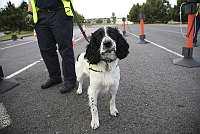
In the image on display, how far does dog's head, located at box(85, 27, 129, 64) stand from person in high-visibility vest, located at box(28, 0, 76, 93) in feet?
4.38

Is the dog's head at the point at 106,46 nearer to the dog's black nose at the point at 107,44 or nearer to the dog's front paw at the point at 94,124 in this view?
the dog's black nose at the point at 107,44

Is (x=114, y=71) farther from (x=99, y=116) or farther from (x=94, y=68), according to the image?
(x=99, y=116)

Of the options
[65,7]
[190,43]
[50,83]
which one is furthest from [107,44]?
[190,43]

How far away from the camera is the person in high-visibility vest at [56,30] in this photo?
474cm

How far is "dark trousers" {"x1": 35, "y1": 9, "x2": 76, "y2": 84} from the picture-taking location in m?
4.75

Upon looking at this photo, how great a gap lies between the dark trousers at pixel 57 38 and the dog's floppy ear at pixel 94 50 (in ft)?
4.41

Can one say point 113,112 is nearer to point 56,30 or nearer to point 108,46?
point 108,46

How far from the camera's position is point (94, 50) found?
3.50m

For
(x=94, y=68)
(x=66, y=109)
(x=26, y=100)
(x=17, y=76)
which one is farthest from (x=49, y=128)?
(x=17, y=76)

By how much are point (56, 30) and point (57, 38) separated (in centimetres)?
15

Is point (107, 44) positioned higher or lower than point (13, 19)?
lower

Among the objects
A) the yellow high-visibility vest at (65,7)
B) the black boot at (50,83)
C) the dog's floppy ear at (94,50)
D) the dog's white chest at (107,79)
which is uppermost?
the yellow high-visibility vest at (65,7)

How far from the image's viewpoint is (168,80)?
5.38m

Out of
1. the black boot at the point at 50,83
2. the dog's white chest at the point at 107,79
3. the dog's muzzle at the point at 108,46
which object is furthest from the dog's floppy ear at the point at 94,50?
the black boot at the point at 50,83
